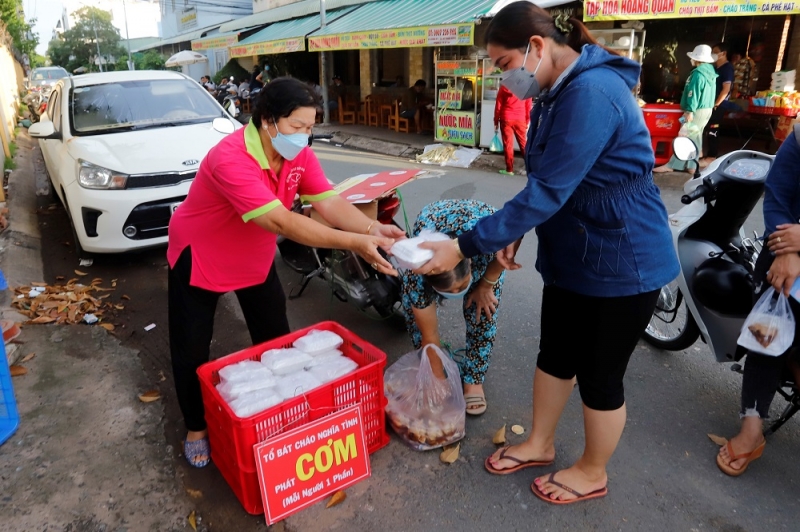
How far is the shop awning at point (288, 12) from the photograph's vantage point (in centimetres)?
1708

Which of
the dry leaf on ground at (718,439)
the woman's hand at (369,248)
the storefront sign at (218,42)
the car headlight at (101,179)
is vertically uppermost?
the storefront sign at (218,42)

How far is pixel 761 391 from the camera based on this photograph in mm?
2447

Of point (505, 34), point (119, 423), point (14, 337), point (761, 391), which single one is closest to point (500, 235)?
point (505, 34)

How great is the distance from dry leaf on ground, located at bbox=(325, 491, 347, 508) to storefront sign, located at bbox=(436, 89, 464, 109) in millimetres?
9449

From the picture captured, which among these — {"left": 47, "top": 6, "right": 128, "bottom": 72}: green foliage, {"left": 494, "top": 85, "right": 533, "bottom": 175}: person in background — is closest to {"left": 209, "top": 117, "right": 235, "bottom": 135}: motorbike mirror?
{"left": 494, "top": 85, "right": 533, "bottom": 175}: person in background

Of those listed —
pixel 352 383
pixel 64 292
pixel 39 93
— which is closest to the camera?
pixel 352 383

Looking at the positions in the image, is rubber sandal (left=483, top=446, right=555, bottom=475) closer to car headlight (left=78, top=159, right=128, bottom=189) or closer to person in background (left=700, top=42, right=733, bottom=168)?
car headlight (left=78, top=159, right=128, bottom=189)

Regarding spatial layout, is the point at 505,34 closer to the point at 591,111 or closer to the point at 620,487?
the point at 591,111

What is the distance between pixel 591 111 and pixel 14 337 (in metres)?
3.64


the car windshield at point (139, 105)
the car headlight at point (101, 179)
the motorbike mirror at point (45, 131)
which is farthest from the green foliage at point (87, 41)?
the car headlight at point (101, 179)

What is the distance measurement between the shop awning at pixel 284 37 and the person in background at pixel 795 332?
14348 millimetres

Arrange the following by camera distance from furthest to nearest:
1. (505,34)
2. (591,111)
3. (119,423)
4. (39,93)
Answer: (39,93) < (119,423) < (505,34) < (591,111)

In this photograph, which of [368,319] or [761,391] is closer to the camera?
[761,391]

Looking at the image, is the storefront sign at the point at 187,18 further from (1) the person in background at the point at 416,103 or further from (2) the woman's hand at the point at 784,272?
(2) the woman's hand at the point at 784,272
